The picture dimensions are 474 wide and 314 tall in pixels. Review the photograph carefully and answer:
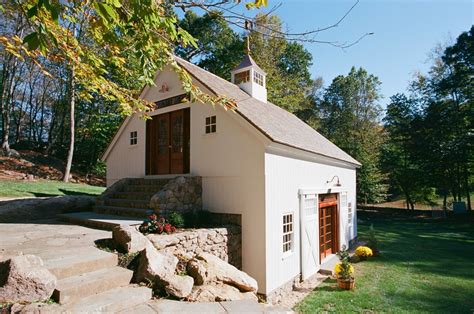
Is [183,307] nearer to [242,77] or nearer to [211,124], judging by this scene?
[211,124]

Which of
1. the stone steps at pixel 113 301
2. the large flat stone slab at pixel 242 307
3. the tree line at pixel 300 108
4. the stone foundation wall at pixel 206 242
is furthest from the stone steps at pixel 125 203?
the tree line at pixel 300 108

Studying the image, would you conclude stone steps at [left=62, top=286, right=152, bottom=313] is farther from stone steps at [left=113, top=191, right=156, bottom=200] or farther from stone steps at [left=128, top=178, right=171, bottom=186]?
stone steps at [left=128, top=178, right=171, bottom=186]

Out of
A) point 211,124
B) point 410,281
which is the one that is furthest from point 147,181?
point 410,281

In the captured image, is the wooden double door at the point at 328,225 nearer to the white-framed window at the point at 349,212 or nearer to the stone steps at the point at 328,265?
the stone steps at the point at 328,265

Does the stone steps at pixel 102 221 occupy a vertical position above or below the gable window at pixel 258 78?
below

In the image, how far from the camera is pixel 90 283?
166 inches

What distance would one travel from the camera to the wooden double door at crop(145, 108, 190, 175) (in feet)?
32.3

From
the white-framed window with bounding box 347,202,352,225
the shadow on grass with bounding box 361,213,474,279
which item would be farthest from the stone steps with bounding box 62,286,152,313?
the white-framed window with bounding box 347,202,352,225

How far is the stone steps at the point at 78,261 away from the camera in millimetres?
4367

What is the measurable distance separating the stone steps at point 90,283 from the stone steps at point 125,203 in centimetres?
393

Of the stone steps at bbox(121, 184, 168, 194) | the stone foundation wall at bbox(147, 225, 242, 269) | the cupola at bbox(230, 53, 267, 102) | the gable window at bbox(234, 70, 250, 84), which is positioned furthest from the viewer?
the gable window at bbox(234, 70, 250, 84)

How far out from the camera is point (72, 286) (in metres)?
4.03

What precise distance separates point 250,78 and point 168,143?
15.8 ft

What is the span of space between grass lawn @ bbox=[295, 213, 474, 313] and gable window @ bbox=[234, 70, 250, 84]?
28.6ft
